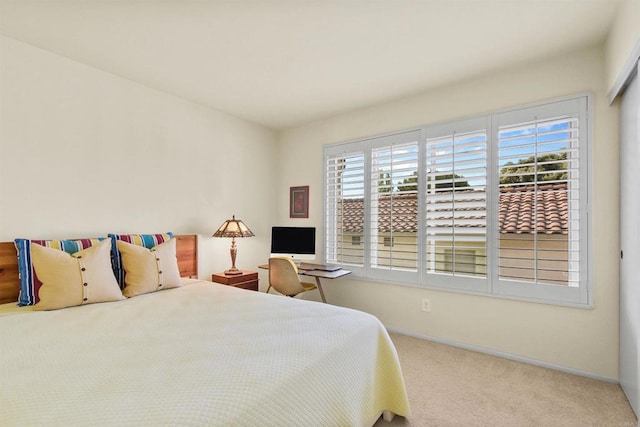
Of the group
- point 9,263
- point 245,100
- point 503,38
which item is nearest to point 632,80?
point 503,38

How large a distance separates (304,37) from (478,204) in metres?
2.03

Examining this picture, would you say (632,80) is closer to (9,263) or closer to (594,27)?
(594,27)

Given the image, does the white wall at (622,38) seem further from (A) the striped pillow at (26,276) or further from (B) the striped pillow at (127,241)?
(A) the striped pillow at (26,276)

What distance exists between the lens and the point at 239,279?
334 centimetres

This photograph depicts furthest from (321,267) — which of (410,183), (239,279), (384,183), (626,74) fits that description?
(626,74)

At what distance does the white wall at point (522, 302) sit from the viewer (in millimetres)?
2229

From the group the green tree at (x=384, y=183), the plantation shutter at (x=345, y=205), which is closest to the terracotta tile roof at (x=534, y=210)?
the green tree at (x=384, y=183)

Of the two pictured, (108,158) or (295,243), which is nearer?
(108,158)

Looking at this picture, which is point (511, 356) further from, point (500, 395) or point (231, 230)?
point (231, 230)

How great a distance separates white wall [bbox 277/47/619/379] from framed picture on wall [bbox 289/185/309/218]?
896 millimetres

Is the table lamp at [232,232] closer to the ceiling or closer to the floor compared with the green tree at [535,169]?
closer to the floor

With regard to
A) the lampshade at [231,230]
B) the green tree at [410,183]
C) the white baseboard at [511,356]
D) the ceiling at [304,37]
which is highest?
the ceiling at [304,37]

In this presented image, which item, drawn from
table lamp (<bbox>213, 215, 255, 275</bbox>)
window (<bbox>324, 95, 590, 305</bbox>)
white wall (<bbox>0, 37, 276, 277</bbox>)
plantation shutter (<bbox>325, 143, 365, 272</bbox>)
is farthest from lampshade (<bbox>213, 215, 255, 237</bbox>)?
window (<bbox>324, 95, 590, 305</bbox>)

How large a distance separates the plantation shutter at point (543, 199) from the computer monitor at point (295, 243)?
6.37 ft
